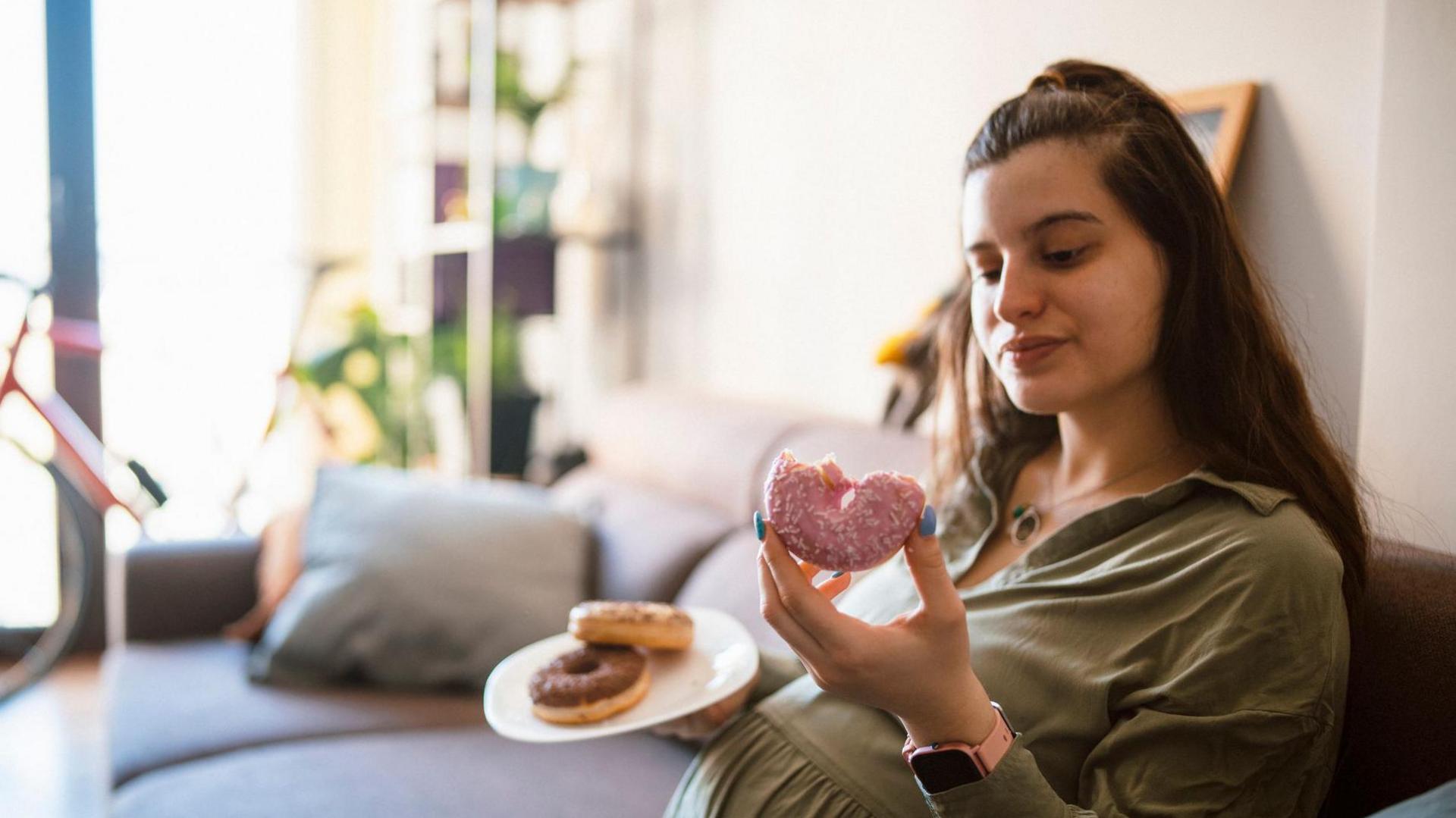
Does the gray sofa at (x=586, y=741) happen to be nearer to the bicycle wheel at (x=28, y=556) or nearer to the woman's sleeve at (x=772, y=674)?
the woman's sleeve at (x=772, y=674)

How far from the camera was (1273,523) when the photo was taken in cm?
89

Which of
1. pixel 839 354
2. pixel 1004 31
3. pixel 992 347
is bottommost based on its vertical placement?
pixel 839 354

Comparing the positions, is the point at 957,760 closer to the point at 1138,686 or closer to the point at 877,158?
the point at 1138,686

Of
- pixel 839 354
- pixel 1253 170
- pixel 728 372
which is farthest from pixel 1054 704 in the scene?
pixel 728 372

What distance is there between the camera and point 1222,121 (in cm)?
139

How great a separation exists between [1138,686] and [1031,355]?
0.99 ft

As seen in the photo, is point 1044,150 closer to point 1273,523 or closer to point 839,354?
point 1273,523

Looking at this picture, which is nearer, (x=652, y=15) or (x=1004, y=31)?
(x=1004, y=31)

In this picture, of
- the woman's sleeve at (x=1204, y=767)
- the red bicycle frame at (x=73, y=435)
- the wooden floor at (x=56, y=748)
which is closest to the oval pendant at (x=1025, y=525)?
the woman's sleeve at (x=1204, y=767)

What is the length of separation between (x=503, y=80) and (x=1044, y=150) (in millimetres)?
2666

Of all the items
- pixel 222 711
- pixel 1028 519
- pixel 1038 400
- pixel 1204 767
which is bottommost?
pixel 222 711

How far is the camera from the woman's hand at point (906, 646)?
76 cm

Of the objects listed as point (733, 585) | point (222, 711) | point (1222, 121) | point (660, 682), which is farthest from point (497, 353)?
point (1222, 121)

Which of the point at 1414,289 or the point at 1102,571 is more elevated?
the point at 1414,289
